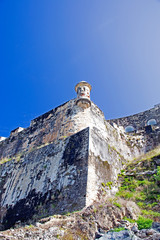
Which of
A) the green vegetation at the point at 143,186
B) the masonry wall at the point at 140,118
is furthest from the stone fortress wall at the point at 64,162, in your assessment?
the masonry wall at the point at 140,118

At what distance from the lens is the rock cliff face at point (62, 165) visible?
8.73 m

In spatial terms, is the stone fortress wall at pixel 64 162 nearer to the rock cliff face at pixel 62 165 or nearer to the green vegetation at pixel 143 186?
the rock cliff face at pixel 62 165

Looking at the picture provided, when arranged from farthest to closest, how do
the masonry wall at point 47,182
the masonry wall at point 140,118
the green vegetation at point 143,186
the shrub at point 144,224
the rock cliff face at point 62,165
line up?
the masonry wall at point 140,118 → the rock cliff face at point 62,165 → the masonry wall at point 47,182 → the green vegetation at point 143,186 → the shrub at point 144,224

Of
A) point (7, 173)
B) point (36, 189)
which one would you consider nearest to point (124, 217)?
point (36, 189)

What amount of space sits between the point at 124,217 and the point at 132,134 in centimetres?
1073

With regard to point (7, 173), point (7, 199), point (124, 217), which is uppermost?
point (7, 173)

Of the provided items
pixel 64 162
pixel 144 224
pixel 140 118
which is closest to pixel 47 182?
pixel 64 162

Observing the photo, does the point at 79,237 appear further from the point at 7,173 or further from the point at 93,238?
the point at 7,173

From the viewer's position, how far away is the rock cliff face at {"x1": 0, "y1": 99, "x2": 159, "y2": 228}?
8.73m

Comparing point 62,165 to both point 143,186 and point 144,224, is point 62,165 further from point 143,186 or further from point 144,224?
point 144,224

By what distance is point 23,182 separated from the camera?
1136 cm

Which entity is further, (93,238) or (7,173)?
(7,173)

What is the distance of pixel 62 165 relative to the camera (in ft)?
33.1

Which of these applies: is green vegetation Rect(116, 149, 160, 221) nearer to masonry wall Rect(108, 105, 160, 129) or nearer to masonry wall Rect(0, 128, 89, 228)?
masonry wall Rect(0, 128, 89, 228)
